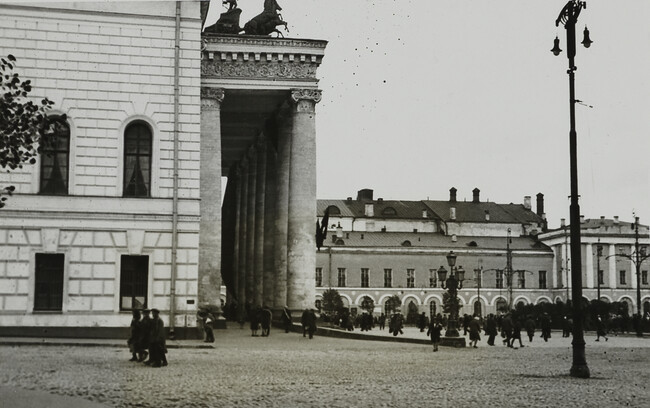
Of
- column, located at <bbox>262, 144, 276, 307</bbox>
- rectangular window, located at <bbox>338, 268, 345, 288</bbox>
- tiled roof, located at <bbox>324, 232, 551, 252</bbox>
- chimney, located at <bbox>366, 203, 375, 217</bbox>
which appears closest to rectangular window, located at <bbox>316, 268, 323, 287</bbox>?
rectangular window, located at <bbox>338, 268, 345, 288</bbox>

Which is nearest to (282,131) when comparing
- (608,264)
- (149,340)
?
(149,340)

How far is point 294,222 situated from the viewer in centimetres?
4050

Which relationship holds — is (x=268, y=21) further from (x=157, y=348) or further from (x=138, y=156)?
(x=157, y=348)

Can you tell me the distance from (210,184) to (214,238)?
2314 millimetres

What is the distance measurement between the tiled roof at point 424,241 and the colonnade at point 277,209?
Result: 5322 cm

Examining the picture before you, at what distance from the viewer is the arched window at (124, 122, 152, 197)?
30.2m

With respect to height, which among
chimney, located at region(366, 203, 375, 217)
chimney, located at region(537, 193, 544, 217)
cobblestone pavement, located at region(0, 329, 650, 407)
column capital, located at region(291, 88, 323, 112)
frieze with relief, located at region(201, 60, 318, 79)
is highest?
chimney, located at region(537, 193, 544, 217)

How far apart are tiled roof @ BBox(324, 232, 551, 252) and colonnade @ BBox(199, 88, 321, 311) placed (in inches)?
2095

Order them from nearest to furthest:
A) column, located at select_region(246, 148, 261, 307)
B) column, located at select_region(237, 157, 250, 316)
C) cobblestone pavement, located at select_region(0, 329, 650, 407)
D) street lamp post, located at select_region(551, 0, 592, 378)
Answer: cobblestone pavement, located at select_region(0, 329, 650, 407), street lamp post, located at select_region(551, 0, 592, 378), column, located at select_region(246, 148, 261, 307), column, located at select_region(237, 157, 250, 316)

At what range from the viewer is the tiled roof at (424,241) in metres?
108

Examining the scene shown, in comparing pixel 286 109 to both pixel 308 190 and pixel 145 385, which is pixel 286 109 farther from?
pixel 145 385

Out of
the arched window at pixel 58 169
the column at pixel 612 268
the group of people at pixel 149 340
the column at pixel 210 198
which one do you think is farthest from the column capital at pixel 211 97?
the column at pixel 612 268

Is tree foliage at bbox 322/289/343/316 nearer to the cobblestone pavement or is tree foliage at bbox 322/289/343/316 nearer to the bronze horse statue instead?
the bronze horse statue

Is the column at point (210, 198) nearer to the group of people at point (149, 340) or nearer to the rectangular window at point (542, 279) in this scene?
the group of people at point (149, 340)
